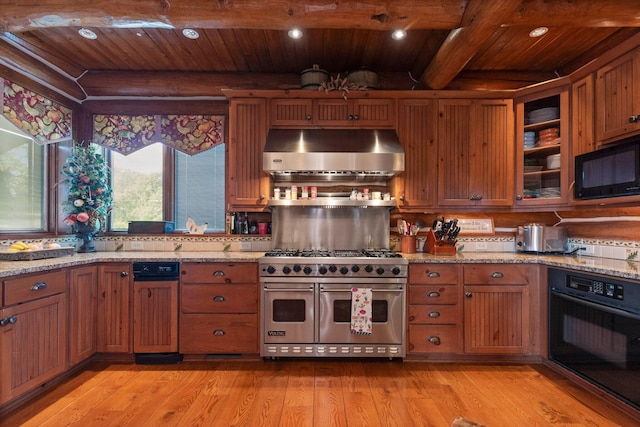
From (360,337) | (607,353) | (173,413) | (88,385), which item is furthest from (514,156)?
(88,385)

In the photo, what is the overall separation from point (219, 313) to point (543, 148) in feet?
10.8

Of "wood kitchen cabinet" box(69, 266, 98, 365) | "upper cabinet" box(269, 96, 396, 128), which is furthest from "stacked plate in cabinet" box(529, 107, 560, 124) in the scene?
"wood kitchen cabinet" box(69, 266, 98, 365)

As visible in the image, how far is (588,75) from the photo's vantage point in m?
2.63

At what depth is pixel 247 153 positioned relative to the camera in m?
3.12

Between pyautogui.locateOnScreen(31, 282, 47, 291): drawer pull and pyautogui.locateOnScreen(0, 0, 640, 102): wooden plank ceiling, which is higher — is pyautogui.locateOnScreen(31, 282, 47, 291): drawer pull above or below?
below

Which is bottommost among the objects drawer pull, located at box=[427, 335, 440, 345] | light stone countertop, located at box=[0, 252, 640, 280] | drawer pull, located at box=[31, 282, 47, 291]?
drawer pull, located at box=[427, 335, 440, 345]

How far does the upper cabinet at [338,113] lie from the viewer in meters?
3.12

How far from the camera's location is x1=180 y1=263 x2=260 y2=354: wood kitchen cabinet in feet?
9.06

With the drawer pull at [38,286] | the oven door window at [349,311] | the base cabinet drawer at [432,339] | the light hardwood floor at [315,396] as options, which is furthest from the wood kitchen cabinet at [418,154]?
the drawer pull at [38,286]

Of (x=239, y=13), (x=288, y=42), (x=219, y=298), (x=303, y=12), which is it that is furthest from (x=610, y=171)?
(x=219, y=298)

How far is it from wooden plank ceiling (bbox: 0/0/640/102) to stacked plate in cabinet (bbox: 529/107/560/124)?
1.44 feet

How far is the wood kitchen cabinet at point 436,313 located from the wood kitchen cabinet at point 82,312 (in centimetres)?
268

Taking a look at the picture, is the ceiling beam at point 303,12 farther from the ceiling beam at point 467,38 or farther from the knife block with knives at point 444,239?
the knife block with knives at point 444,239

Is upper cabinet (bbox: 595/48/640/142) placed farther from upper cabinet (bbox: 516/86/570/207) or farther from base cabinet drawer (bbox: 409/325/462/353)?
base cabinet drawer (bbox: 409/325/462/353)
